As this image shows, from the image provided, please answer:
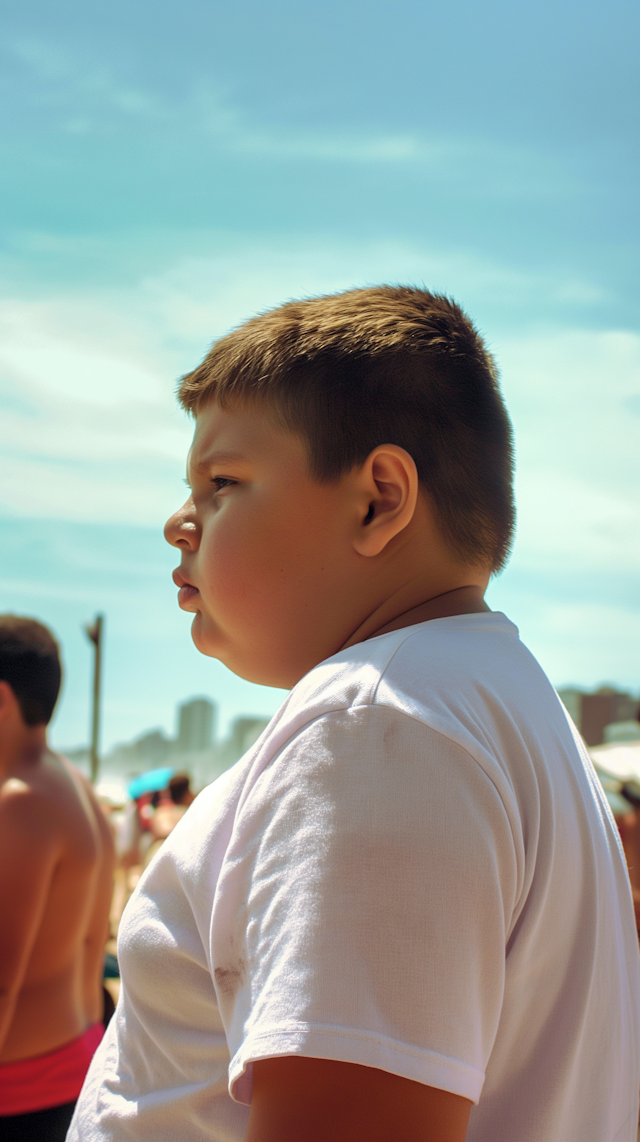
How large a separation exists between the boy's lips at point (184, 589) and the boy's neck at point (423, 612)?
0.80 ft

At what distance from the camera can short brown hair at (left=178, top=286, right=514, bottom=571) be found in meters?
1.09

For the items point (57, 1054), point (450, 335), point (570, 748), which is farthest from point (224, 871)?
point (57, 1054)

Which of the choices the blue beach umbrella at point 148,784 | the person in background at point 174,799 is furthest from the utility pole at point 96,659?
the person in background at point 174,799

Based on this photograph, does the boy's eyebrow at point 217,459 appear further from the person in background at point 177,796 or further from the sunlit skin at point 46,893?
the person in background at point 177,796

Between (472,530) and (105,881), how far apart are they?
2.56 m

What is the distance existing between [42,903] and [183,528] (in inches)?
79.9

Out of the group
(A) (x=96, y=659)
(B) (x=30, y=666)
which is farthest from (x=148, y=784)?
(A) (x=96, y=659)

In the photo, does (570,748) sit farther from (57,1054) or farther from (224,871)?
(57,1054)

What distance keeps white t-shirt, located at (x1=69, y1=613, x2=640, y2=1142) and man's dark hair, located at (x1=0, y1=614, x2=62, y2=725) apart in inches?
88.2

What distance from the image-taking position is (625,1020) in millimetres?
966

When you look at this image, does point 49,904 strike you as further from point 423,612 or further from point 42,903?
point 423,612

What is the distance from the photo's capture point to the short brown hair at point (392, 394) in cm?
109

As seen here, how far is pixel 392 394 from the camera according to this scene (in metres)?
1.11

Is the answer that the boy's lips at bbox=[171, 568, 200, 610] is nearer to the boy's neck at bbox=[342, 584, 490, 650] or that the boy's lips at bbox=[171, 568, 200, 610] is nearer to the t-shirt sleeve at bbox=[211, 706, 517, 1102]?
the boy's neck at bbox=[342, 584, 490, 650]
